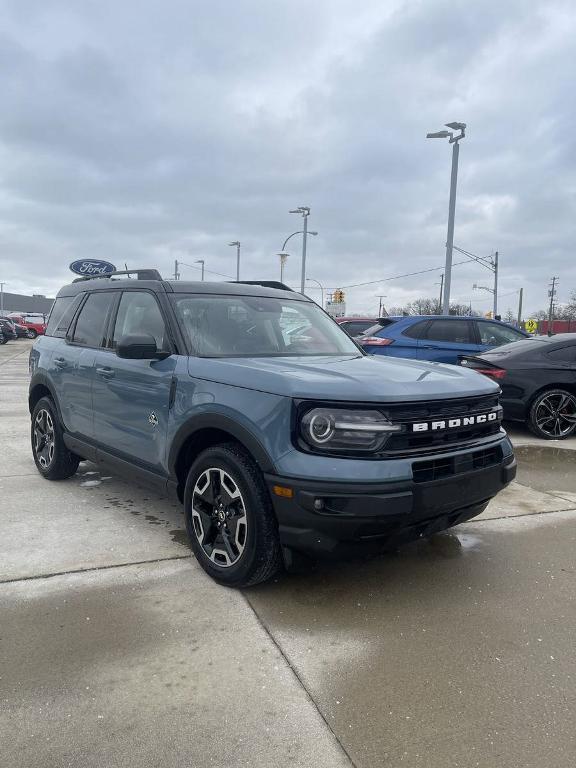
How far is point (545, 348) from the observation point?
8.01 m

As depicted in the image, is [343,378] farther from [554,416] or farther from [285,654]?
[554,416]

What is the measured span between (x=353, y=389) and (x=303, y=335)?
1474mm

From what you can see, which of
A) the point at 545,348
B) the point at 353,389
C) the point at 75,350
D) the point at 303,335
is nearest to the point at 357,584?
the point at 353,389

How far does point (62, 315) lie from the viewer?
5578 mm

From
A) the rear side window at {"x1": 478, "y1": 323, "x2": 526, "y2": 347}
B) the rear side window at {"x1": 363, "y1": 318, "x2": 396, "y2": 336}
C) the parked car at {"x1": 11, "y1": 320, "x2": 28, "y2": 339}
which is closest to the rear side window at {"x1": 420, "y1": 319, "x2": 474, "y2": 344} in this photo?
the rear side window at {"x1": 478, "y1": 323, "x2": 526, "y2": 347}

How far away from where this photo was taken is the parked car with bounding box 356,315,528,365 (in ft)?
32.2

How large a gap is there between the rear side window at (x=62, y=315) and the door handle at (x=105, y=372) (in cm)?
110

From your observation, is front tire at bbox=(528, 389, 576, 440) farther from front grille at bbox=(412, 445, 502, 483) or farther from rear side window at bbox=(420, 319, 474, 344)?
front grille at bbox=(412, 445, 502, 483)

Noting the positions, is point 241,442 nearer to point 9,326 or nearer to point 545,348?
point 545,348

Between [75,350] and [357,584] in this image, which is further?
[75,350]

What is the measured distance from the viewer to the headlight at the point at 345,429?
2918mm

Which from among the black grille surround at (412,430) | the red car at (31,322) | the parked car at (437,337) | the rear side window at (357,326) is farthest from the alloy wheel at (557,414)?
the red car at (31,322)

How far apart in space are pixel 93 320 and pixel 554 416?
→ 20.1 ft

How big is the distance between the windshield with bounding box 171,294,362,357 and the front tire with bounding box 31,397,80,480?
2051mm
